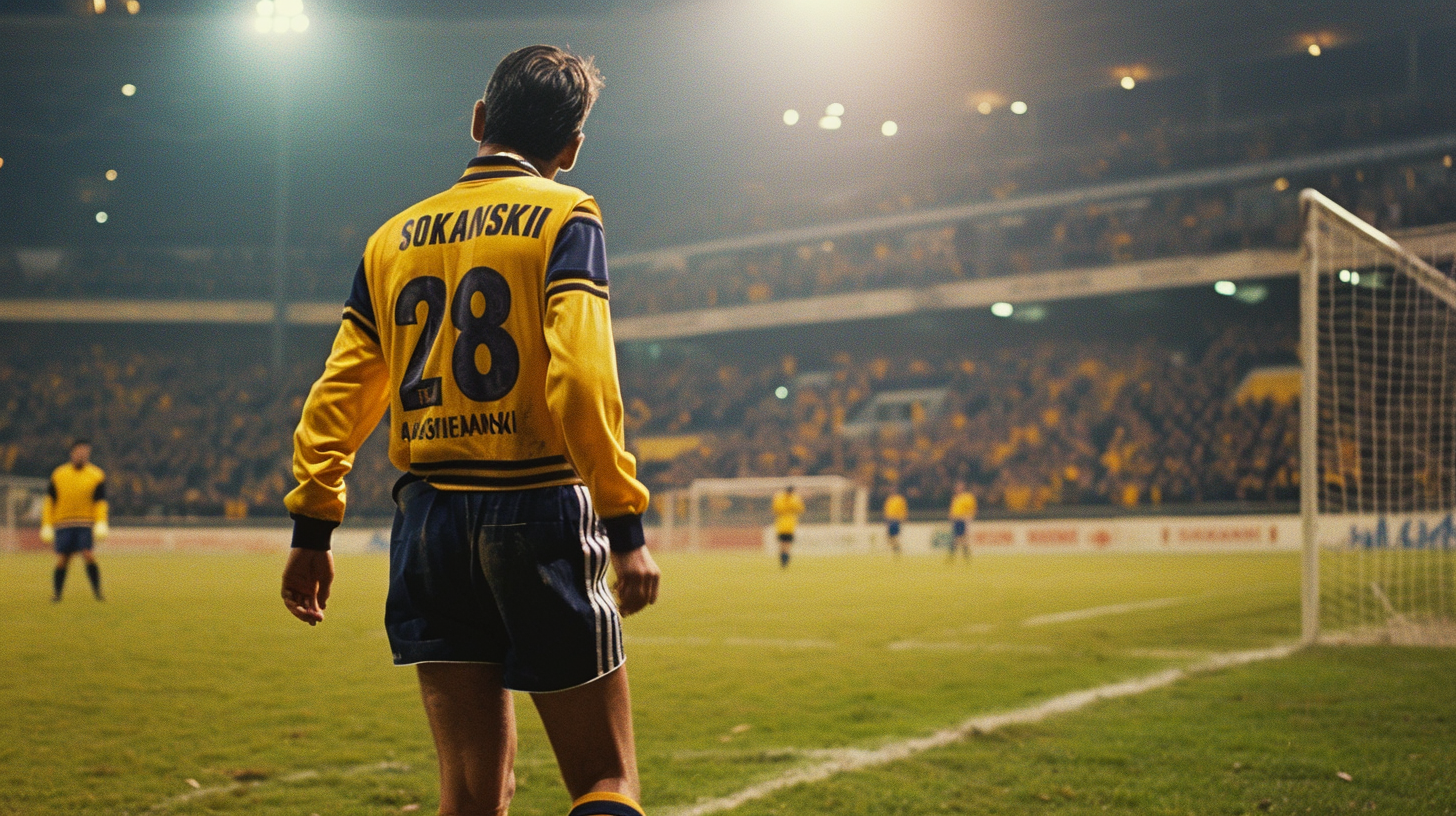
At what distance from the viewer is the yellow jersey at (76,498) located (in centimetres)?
1499

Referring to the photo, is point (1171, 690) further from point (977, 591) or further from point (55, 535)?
point (55, 535)

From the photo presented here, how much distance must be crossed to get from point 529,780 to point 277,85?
3822 centimetres

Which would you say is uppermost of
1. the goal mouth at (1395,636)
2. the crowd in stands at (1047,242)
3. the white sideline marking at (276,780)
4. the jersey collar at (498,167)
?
the crowd in stands at (1047,242)

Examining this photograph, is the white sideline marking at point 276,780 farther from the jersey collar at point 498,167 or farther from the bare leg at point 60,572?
the bare leg at point 60,572

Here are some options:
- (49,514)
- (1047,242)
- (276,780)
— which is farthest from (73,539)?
(1047,242)

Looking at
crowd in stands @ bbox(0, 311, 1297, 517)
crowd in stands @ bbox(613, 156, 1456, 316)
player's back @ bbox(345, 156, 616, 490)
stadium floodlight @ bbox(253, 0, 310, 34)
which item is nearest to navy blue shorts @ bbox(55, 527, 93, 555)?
player's back @ bbox(345, 156, 616, 490)

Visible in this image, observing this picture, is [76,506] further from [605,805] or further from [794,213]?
[794,213]

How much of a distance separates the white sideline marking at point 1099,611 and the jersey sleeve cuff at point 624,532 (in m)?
10.1

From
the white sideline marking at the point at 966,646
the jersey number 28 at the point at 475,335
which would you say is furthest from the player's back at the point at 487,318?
the white sideline marking at the point at 966,646

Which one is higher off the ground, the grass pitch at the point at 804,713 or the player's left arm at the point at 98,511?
the player's left arm at the point at 98,511

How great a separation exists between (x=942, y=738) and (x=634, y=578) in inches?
164

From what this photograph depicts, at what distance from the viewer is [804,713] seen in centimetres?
702

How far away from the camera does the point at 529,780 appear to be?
17.6ft

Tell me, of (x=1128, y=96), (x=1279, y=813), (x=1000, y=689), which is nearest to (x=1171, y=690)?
(x=1000, y=689)
